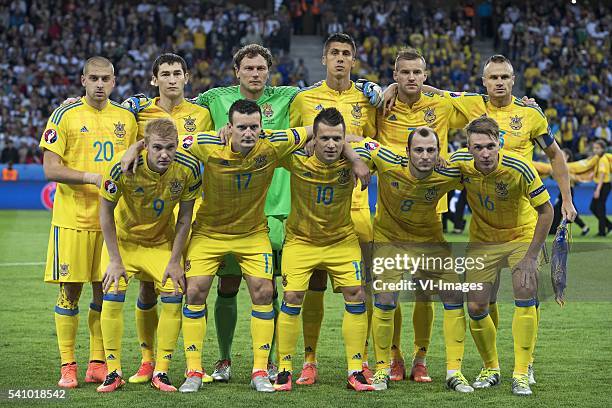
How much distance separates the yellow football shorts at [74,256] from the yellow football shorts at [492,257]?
2.61 m

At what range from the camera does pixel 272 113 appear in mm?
7910

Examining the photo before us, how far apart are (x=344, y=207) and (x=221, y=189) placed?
0.86 metres

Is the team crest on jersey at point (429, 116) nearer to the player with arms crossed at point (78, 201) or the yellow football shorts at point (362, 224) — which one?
the yellow football shorts at point (362, 224)

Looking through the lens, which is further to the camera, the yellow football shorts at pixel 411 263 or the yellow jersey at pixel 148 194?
the yellow football shorts at pixel 411 263

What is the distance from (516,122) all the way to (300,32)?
83.2ft

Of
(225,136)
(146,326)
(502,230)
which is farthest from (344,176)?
(146,326)

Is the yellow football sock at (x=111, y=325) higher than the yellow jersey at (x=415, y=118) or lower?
lower

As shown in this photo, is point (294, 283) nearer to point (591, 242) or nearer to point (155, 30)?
point (591, 242)

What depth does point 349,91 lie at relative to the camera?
8008 millimetres

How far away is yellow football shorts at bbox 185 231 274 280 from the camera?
23.5 feet

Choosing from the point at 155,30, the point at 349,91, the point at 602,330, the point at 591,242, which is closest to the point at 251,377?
the point at 349,91

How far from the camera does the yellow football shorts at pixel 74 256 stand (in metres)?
7.26

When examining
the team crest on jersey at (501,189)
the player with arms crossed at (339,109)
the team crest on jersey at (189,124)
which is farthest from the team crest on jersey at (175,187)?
the team crest on jersey at (501,189)

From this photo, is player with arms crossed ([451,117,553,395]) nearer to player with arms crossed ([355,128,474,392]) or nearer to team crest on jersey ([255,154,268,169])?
player with arms crossed ([355,128,474,392])
